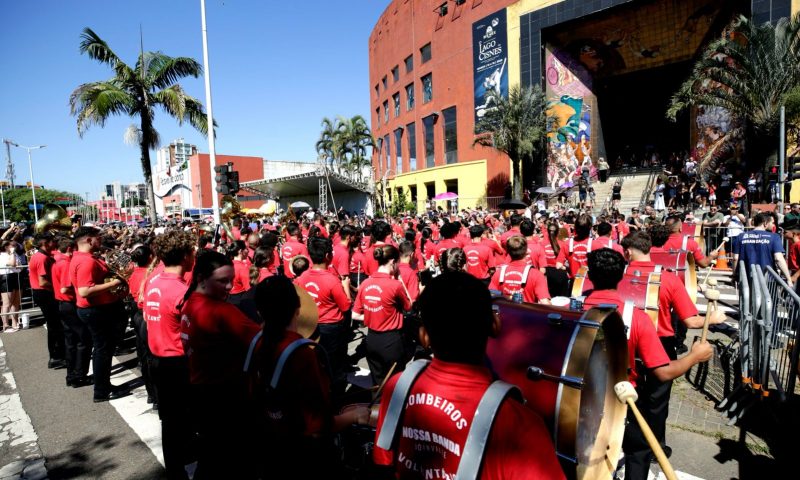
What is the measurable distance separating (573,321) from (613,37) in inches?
1222

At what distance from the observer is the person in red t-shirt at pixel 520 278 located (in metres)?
4.95

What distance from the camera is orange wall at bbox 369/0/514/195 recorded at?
32.6 m

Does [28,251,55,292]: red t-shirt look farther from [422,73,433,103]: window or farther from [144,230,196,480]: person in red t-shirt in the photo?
[422,73,433,103]: window

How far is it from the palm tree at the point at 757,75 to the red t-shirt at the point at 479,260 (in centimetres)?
1745

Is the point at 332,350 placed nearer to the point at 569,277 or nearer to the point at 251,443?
the point at 251,443

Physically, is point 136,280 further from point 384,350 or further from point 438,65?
point 438,65

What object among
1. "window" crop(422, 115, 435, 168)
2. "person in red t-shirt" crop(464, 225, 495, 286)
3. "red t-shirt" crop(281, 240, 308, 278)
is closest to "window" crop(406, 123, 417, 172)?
"window" crop(422, 115, 435, 168)

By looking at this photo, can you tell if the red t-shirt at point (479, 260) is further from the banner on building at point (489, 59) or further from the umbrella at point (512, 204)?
the banner on building at point (489, 59)

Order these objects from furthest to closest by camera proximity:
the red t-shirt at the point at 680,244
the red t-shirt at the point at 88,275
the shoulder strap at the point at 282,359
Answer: the red t-shirt at the point at 680,244 < the red t-shirt at the point at 88,275 < the shoulder strap at the point at 282,359

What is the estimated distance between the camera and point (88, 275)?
5426 millimetres

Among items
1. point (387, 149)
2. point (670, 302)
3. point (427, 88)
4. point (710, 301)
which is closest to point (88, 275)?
point (670, 302)

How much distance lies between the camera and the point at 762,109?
17750 mm

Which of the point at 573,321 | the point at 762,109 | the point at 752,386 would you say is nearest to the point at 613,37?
the point at 762,109

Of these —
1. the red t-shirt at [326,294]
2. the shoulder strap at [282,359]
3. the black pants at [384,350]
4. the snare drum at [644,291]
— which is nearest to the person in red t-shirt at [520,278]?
the black pants at [384,350]
